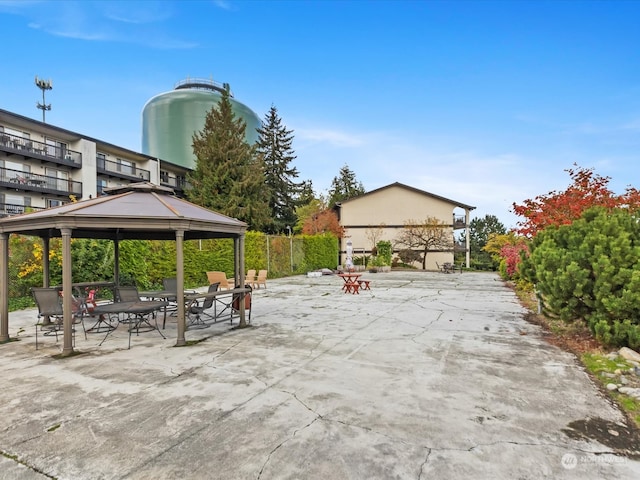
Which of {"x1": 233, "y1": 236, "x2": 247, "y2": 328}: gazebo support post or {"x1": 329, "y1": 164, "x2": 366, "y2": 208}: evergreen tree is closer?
{"x1": 233, "y1": 236, "x2": 247, "y2": 328}: gazebo support post

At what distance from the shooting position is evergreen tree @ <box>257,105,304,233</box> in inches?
1325

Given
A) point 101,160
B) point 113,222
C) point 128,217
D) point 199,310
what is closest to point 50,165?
point 101,160

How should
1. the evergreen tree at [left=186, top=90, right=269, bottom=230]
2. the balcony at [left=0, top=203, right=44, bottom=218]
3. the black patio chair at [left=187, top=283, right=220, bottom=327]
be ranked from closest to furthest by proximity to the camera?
the black patio chair at [left=187, top=283, right=220, bottom=327] < the balcony at [left=0, top=203, right=44, bottom=218] < the evergreen tree at [left=186, top=90, right=269, bottom=230]

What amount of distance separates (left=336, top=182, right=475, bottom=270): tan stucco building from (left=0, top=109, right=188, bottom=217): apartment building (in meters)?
19.4

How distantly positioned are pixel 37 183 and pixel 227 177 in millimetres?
13048

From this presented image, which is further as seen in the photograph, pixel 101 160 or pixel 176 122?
pixel 176 122

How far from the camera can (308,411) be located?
3.44 meters

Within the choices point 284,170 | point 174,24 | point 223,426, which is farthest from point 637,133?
point 284,170

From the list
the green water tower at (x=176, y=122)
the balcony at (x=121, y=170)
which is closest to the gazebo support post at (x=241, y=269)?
the balcony at (x=121, y=170)

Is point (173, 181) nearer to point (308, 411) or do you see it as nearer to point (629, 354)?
point (308, 411)

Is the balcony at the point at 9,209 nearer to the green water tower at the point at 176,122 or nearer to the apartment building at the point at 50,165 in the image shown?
the apartment building at the point at 50,165

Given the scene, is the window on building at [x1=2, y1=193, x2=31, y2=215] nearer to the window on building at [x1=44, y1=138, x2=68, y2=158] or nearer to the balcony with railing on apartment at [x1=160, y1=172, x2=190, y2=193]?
the window on building at [x1=44, y1=138, x2=68, y2=158]

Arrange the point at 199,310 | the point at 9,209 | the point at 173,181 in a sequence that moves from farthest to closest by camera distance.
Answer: the point at 173,181 < the point at 9,209 < the point at 199,310

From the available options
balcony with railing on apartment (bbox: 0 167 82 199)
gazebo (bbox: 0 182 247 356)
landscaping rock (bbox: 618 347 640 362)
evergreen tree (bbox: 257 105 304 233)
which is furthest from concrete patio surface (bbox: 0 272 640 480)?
evergreen tree (bbox: 257 105 304 233)
